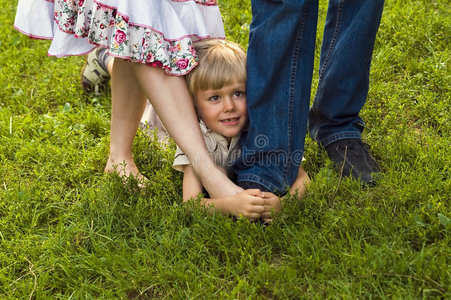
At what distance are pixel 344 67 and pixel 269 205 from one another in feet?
2.19

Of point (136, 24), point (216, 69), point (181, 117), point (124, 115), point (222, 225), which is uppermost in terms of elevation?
point (136, 24)

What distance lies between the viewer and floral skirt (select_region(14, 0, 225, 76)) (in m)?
2.15

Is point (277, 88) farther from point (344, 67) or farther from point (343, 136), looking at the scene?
point (343, 136)

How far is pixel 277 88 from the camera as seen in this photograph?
218 cm

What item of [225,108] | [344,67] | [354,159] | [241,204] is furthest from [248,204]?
[344,67]

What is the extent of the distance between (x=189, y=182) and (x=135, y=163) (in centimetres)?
48

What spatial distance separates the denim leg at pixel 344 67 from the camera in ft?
7.53

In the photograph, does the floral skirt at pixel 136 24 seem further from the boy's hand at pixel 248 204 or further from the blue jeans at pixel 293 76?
the boy's hand at pixel 248 204

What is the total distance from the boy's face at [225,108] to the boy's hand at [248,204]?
32 cm

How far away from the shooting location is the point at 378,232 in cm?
197

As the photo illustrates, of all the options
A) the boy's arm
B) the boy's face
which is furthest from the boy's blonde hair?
the boy's arm

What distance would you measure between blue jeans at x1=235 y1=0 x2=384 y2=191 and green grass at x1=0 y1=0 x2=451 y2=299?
0.19 meters

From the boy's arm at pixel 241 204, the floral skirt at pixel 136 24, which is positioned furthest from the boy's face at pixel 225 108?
the boy's arm at pixel 241 204

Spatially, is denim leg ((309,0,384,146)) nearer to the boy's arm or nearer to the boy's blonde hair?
the boy's blonde hair
